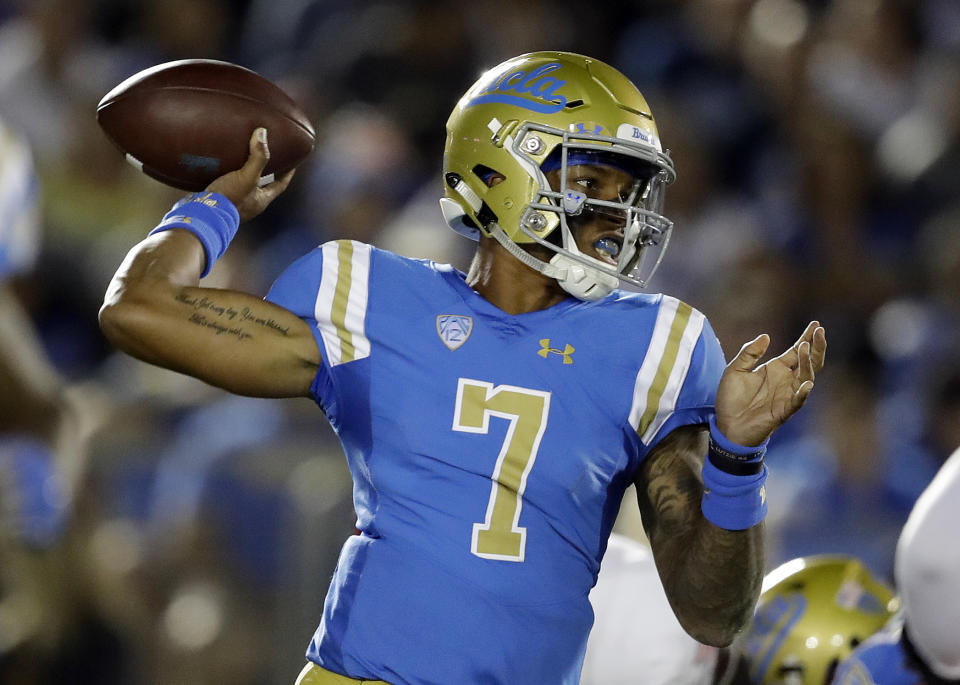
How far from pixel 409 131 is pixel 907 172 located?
7.97 ft

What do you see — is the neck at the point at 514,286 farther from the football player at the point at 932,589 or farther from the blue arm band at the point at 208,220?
the football player at the point at 932,589

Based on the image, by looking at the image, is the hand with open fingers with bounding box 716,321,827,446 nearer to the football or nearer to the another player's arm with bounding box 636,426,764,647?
the another player's arm with bounding box 636,426,764,647

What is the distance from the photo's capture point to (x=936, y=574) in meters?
2.64

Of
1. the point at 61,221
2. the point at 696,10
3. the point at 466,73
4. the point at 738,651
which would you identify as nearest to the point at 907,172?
the point at 696,10

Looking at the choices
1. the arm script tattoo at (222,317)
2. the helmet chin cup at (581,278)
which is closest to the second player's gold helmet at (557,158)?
the helmet chin cup at (581,278)

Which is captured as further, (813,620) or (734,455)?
(813,620)

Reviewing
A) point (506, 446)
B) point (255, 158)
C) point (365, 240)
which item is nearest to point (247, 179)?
point (255, 158)

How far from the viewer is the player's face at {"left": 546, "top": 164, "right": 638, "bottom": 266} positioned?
284cm

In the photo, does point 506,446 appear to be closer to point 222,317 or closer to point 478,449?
point 478,449

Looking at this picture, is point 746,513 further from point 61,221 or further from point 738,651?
point 61,221

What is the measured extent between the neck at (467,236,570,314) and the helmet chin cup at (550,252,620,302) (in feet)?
0.27

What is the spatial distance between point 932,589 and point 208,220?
5.38 ft

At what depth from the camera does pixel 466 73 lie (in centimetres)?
686

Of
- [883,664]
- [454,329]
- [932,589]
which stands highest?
[454,329]
